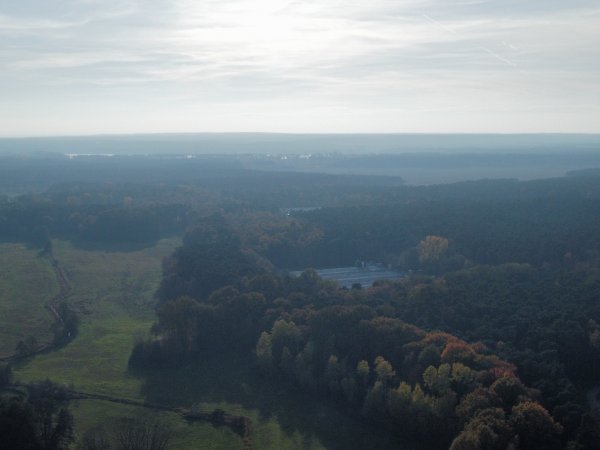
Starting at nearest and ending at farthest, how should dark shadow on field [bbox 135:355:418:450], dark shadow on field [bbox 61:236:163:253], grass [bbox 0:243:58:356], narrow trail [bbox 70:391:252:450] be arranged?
1. dark shadow on field [bbox 135:355:418:450]
2. narrow trail [bbox 70:391:252:450]
3. grass [bbox 0:243:58:356]
4. dark shadow on field [bbox 61:236:163:253]

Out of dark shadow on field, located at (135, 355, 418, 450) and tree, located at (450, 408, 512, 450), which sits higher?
tree, located at (450, 408, 512, 450)

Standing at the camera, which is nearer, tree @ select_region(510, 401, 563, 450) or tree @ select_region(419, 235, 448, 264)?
tree @ select_region(510, 401, 563, 450)

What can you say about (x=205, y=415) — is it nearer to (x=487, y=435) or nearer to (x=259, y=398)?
(x=259, y=398)

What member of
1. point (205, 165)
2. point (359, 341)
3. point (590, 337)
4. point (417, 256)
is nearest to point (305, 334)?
point (359, 341)

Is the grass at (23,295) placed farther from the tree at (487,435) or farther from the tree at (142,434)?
the tree at (487,435)

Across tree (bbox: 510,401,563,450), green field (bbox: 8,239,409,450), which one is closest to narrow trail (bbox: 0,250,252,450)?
green field (bbox: 8,239,409,450)

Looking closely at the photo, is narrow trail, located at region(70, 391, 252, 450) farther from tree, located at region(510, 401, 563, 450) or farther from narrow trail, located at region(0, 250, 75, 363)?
tree, located at region(510, 401, 563, 450)

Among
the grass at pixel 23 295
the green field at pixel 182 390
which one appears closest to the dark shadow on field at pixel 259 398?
the green field at pixel 182 390
